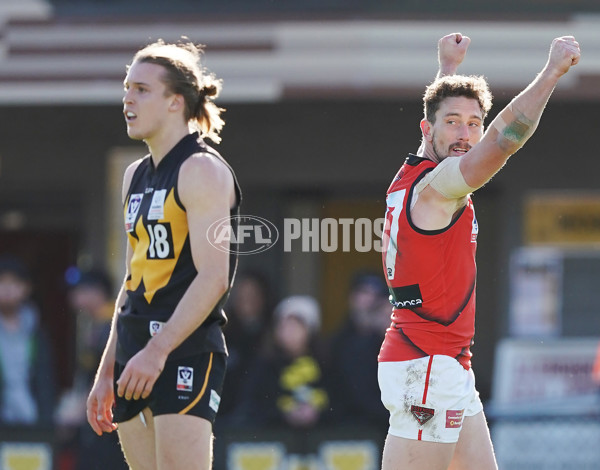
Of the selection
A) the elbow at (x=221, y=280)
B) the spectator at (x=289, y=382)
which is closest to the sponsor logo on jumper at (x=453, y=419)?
the elbow at (x=221, y=280)

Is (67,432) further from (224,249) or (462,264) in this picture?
(462,264)

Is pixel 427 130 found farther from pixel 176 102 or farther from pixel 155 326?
pixel 155 326

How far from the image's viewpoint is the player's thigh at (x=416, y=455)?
383 centimetres

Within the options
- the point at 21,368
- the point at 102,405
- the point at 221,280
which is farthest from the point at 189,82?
the point at 21,368

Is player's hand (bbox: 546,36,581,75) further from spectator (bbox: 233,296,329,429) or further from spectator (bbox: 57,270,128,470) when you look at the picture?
spectator (bbox: 57,270,128,470)

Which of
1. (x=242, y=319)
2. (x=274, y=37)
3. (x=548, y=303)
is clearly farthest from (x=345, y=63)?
(x=548, y=303)

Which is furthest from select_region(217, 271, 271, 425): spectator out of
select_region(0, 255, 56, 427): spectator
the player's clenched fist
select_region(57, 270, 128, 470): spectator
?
the player's clenched fist

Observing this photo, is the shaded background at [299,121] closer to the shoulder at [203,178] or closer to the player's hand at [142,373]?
the shoulder at [203,178]

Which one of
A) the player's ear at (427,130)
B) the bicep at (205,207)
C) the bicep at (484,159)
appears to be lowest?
the bicep at (205,207)

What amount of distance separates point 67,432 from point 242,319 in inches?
72.0

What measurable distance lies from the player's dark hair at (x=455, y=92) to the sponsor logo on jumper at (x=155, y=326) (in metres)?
1.34

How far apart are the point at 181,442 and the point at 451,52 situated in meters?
2.02

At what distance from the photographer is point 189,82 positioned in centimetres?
431

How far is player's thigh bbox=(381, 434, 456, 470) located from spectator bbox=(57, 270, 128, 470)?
3853mm
